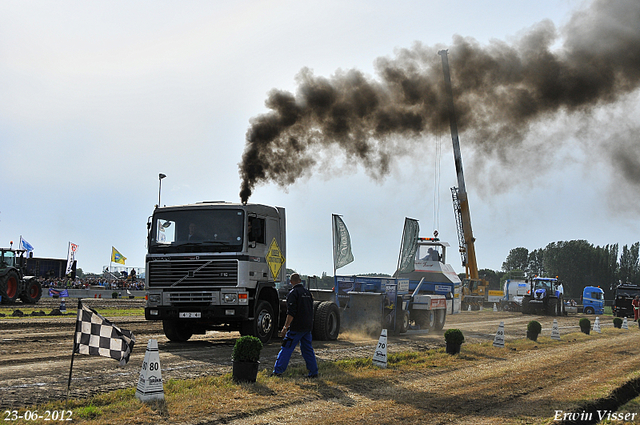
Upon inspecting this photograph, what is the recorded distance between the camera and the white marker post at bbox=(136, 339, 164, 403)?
7638 millimetres

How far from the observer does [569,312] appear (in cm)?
4575

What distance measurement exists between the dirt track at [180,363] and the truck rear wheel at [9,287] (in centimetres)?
958

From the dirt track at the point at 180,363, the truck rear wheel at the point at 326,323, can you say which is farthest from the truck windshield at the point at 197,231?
the truck rear wheel at the point at 326,323

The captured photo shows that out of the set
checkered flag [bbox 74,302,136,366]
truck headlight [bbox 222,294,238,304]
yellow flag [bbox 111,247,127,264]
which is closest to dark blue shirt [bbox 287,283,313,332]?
checkered flag [bbox 74,302,136,366]

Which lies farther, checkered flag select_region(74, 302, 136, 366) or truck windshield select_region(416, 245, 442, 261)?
truck windshield select_region(416, 245, 442, 261)

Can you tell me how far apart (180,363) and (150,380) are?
12.1 feet

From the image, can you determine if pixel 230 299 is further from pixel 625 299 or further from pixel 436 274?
pixel 625 299

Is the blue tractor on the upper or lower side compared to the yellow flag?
lower

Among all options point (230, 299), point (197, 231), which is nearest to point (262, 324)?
point (230, 299)

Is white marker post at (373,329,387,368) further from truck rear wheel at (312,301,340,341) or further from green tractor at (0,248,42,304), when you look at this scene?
green tractor at (0,248,42,304)

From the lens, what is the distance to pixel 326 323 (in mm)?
16469

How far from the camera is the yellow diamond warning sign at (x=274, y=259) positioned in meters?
14.5

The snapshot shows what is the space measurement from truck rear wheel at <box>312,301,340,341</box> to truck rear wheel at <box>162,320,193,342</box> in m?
3.64

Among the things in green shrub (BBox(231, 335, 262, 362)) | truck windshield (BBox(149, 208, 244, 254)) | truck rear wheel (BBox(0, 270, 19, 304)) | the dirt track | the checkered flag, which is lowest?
the dirt track
